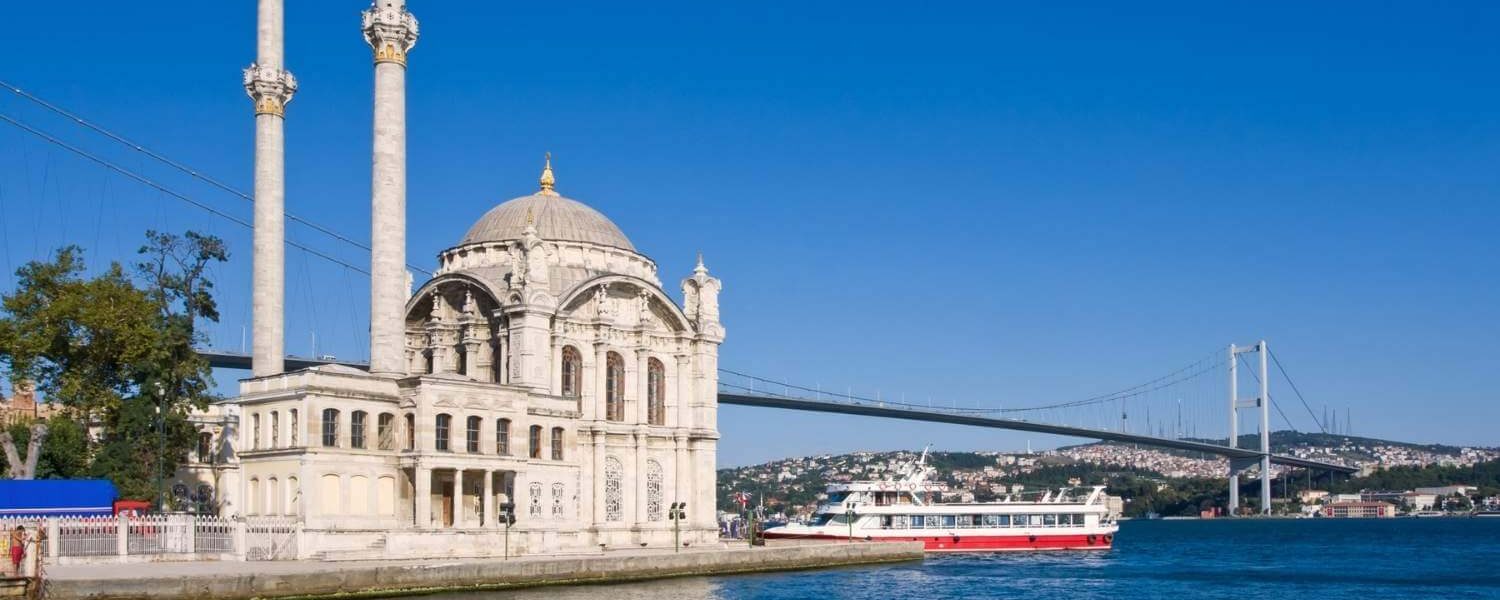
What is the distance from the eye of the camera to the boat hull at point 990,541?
7100 centimetres

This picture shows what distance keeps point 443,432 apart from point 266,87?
11.0m

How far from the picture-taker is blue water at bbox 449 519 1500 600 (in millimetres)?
44750

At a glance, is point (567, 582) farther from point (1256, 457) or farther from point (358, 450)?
point (1256, 457)

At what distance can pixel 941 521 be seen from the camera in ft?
242

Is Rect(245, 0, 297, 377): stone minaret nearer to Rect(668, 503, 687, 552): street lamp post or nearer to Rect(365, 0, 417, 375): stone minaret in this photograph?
Rect(365, 0, 417, 375): stone minaret

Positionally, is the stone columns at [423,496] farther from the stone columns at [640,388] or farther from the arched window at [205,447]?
the arched window at [205,447]

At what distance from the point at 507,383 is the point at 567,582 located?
9.78 meters

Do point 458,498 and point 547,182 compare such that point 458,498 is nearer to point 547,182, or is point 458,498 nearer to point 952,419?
point 547,182

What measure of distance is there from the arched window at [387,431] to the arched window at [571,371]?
29.3 ft

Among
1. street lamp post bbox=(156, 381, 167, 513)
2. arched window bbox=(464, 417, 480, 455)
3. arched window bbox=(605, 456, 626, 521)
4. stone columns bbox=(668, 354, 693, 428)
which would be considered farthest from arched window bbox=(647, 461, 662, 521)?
street lamp post bbox=(156, 381, 167, 513)

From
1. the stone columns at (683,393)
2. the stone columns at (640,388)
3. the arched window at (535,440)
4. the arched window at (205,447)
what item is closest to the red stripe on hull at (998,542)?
the stone columns at (683,393)

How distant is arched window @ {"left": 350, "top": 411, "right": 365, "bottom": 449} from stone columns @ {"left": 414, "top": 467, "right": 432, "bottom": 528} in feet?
5.30

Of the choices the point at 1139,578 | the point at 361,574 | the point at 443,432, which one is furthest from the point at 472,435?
the point at 1139,578

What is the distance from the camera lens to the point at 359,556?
4181 cm
